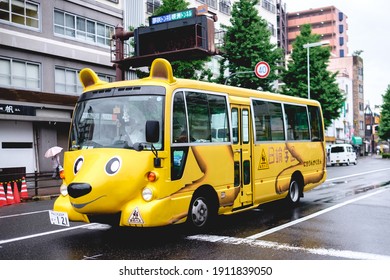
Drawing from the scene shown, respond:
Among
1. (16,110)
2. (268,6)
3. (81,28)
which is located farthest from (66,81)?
(268,6)

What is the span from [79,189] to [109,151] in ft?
2.61

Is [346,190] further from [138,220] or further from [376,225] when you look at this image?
[138,220]

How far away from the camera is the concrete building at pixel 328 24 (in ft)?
327

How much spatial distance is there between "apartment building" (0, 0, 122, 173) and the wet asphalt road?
40.9ft

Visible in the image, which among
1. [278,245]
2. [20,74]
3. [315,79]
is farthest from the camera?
[315,79]

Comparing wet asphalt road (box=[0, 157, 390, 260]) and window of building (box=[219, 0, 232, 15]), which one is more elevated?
window of building (box=[219, 0, 232, 15])

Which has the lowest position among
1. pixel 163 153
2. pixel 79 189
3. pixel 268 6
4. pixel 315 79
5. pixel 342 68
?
pixel 79 189

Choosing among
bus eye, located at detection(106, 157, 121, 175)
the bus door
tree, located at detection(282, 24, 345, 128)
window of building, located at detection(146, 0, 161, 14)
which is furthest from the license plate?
tree, located at detection(282, 24, 345, 128)

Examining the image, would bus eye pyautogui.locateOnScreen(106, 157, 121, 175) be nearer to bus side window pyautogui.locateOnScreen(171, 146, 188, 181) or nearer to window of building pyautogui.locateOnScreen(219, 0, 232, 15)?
bus side window pyautogui.locateOnScreen(171, 146, 188, 181)

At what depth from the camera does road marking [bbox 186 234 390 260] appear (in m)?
6.42

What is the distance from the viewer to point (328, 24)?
10025 cm

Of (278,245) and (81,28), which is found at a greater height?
(81,28)

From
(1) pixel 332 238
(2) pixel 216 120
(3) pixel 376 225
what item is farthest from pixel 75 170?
(3) pixel 376 225

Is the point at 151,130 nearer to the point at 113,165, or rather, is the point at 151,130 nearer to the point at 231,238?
the point at 113,165
